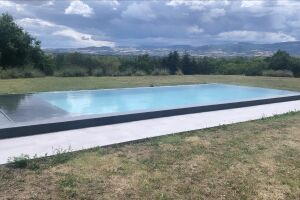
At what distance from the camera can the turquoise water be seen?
8420 mm

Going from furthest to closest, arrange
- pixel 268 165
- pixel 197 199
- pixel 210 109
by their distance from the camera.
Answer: pixel 210 109 < pixel 268 165 < pixel 197 199

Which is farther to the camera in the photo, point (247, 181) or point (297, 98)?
point (297, 98)

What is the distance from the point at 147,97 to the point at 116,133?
4704 millimetres

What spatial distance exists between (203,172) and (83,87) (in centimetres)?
761

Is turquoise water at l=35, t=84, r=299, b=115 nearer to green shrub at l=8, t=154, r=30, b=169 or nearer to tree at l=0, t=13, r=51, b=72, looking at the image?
green shrub at l=8, t=154, r=30, b=169

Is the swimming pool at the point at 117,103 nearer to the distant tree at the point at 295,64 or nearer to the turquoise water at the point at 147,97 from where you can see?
the turquoise water at the point at 147,97

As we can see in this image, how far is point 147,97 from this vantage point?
10.5 metres

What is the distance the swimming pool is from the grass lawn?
136 cm

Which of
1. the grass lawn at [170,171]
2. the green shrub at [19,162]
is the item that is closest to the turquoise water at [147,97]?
the grass lawn at [170,171]

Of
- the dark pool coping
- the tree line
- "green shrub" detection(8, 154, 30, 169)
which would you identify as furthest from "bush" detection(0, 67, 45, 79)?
"green shrub" detection(8, 154, 30, 169)

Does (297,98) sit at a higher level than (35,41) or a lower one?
lower

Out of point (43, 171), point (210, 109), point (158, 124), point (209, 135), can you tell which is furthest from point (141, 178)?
point (210, 109)

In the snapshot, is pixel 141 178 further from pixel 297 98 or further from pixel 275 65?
pixel 275 65

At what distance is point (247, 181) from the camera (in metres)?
4.04
